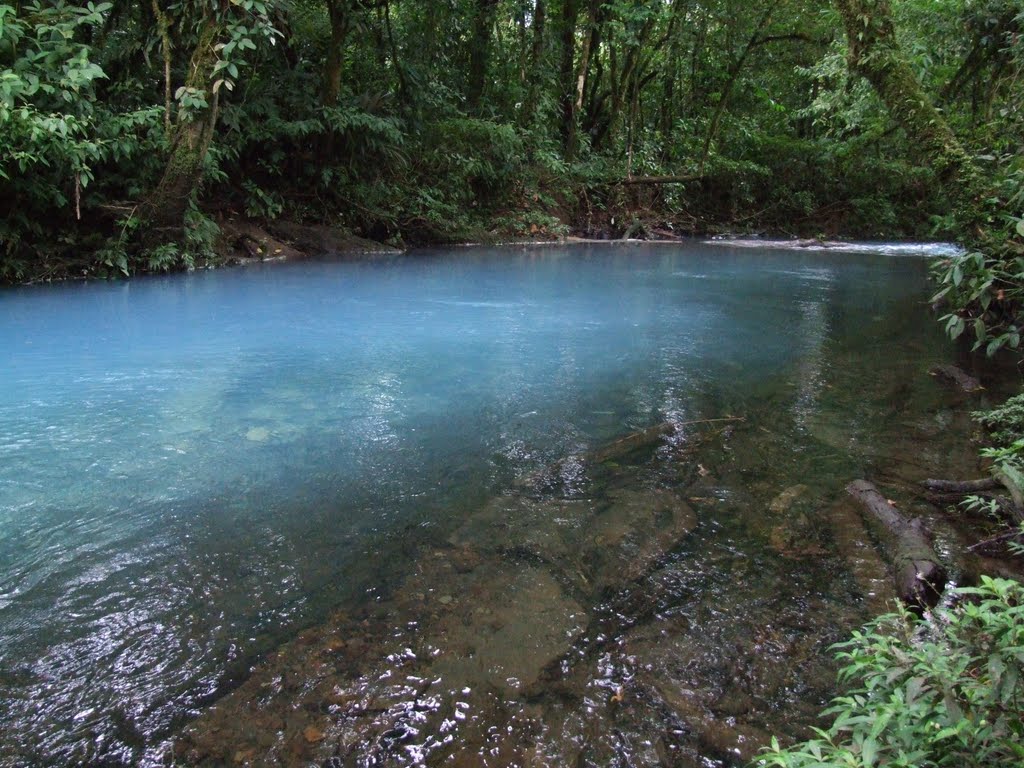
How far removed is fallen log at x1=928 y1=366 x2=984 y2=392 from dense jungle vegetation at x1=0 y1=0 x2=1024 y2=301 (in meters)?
0.49

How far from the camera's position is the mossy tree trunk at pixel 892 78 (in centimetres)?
690

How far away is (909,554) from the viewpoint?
285 centimetres

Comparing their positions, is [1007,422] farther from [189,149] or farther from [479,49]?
[479,49]

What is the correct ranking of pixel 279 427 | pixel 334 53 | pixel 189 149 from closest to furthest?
pixel 279 427 → pixel 189 149 → pixel 334 53

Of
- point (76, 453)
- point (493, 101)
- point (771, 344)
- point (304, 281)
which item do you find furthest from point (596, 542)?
point (493, 101)

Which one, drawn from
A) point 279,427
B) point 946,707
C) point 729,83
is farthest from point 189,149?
point 729,83

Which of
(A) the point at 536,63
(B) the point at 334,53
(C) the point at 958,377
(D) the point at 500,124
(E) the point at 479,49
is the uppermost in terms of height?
(E) the point at 479,49

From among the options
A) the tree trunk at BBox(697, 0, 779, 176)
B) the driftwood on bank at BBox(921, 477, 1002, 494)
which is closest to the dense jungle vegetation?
the tree trunk at BBox(697, 0, 779, 176)

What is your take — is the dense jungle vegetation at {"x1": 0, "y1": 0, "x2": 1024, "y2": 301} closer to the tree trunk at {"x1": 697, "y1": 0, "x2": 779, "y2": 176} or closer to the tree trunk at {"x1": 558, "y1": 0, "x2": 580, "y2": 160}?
the tree trunk at {"x1": 558, "y1": 0, "x2": 580, "y2": 160}

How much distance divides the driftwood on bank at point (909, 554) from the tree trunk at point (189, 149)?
8881 millimetres

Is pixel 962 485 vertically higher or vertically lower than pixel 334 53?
lower

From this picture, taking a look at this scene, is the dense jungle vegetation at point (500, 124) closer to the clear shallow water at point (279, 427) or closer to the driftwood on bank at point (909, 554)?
the clear shallow water at point (279, 427)

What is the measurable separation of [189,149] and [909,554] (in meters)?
9.49

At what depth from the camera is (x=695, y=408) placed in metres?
4.95
